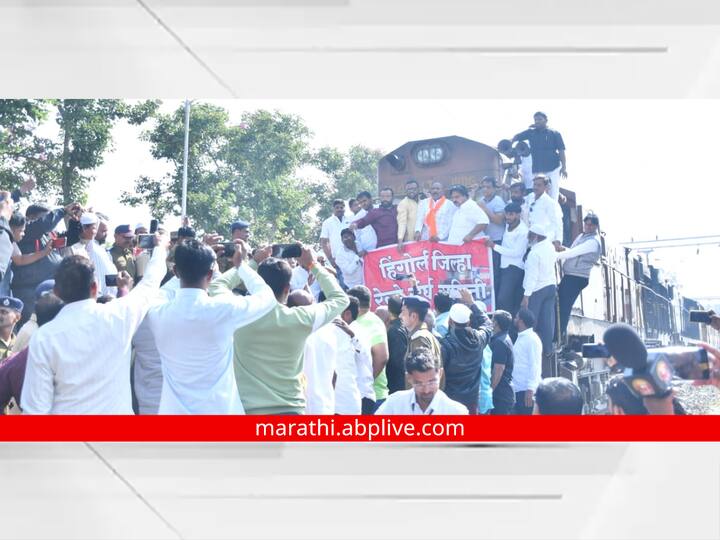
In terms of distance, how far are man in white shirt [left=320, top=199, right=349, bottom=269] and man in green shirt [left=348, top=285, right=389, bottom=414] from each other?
272 millimetres

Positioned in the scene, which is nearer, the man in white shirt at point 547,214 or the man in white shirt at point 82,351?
the man in white shirt at point 82,351

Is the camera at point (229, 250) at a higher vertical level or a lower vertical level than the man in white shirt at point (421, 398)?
higher

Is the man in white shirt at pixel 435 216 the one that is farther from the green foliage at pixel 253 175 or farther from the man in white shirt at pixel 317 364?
the man in white shirt at pixel 317 364

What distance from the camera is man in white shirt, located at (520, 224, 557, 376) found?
204 inches

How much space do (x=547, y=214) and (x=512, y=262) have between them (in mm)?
356

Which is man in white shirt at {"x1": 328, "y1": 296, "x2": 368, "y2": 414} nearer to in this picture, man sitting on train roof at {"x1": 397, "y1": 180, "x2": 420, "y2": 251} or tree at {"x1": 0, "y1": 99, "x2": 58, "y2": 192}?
man sitting on train roof at {"x1": 397, "y1": 180, "x2": 420, "y2": 251}

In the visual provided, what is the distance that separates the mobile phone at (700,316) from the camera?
521 centimetres

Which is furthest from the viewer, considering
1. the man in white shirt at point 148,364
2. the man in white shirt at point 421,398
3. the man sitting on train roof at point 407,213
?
the man sitting on train roof at point 407,213

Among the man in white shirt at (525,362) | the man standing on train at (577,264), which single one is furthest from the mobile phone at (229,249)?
the man standing on train at (577,264)

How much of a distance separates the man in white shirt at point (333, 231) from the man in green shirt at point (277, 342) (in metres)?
0.23

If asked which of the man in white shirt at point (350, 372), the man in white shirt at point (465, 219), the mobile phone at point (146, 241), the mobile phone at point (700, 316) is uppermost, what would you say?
the man in white shirt at point (465, 219)
